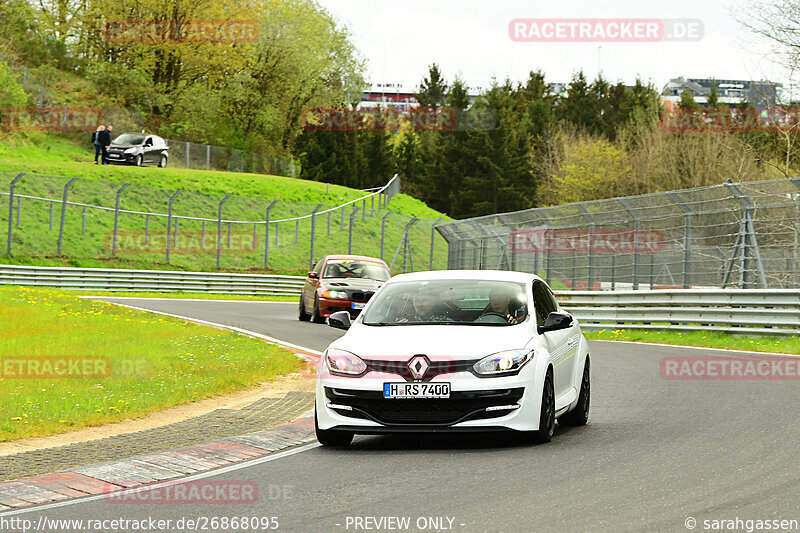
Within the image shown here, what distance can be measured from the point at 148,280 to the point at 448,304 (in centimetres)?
3306

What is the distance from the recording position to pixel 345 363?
9031 mm

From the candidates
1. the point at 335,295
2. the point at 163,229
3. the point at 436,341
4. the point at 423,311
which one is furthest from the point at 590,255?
the point at 163,229

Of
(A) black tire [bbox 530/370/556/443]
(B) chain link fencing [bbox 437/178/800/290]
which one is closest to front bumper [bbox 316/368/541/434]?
(A) black tire [bbox 530/370/556/443]

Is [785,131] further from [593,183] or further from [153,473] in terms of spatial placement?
[593,183]

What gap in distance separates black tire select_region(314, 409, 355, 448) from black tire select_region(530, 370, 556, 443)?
4.77 ft

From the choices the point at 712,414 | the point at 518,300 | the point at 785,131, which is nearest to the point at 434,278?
the point at 518,300

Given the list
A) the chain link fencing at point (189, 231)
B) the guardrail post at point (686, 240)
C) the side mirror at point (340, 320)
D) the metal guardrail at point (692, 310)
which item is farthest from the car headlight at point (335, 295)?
the chain link fencing at point (189, 231)

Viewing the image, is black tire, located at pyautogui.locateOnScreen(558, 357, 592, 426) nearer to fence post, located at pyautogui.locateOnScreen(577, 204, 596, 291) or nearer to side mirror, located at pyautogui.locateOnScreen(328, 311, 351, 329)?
side mirror, located at pyautogui.locateOnScreen(328, 311, 351, 329)

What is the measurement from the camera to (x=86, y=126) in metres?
70.9

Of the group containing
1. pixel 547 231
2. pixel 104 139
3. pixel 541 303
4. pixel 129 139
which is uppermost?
pixel 129 139

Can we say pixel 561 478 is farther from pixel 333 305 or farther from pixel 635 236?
pixel 635 236

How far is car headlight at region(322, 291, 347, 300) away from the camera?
81.1ft

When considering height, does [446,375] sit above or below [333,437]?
above

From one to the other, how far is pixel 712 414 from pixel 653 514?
4.68m
